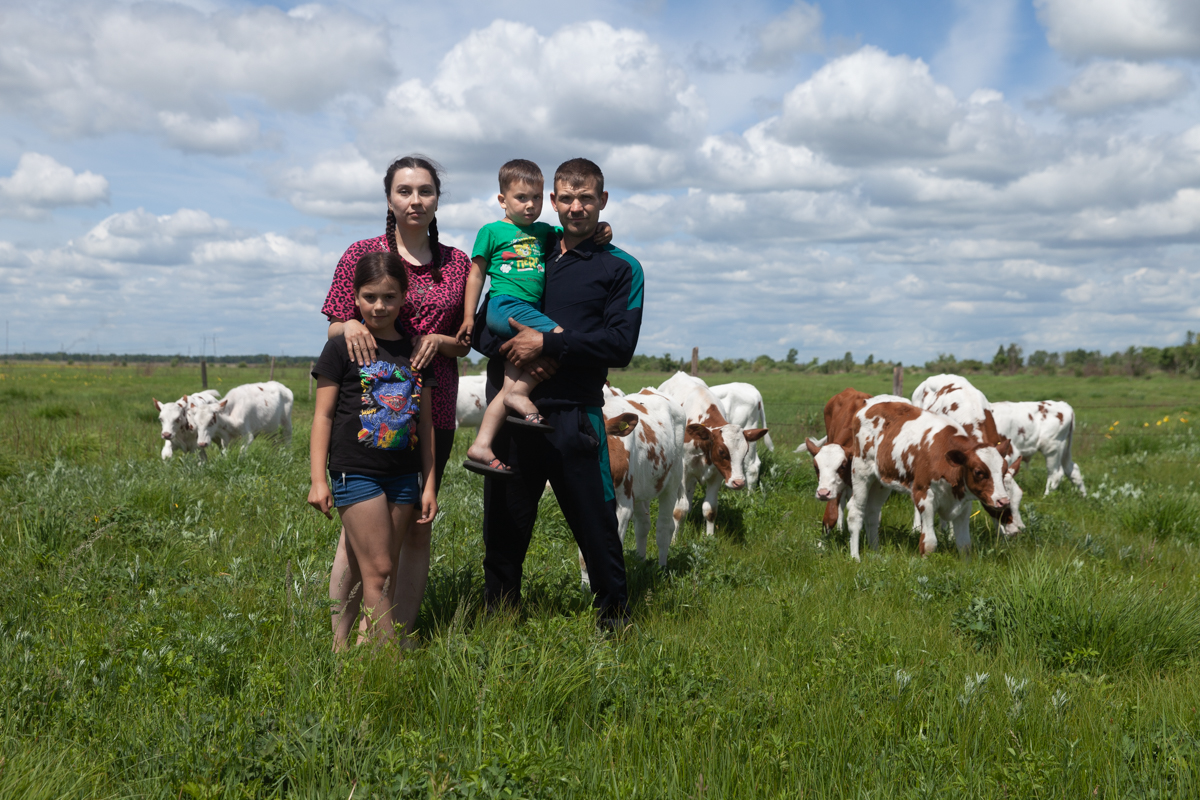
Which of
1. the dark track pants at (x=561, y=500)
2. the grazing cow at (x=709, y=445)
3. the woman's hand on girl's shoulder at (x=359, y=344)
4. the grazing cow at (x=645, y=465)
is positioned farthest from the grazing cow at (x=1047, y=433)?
the woman's hand on girl's shoulder at (x=359, y=344)

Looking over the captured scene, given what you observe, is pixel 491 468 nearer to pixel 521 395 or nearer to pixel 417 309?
pixel 521 395

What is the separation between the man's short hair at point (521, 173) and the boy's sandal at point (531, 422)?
4.41ft

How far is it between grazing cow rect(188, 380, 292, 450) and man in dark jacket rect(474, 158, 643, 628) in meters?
11.5

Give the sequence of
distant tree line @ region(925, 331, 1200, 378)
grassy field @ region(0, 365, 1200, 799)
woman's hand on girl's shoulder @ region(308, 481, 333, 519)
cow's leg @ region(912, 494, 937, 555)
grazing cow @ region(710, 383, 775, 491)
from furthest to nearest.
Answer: distant tree line @ region(925, 331, 1200, 378) < grazing cow @ region(710, 383, 775, 491) < cow's leg @ region(912, 494, 937, 555) < woman's hand on girl's shoulder @ region(308, 481, 333, 519) < grassy field @ region(0, 365, 1200, 799)

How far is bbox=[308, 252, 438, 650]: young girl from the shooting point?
393cm

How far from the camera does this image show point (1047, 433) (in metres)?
13.5

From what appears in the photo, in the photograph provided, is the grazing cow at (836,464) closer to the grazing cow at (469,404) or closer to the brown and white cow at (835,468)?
the brown and white cow at (835,468)

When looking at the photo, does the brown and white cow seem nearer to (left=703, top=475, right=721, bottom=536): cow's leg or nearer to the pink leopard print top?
(left=703, top=475, right=721, bottom=536): cow's leg

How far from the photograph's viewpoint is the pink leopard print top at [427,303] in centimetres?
417

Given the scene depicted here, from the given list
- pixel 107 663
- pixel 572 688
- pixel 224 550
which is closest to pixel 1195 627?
pixel 572 688

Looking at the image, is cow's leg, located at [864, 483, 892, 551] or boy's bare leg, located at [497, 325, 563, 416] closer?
boy's bare leg, located at [497, 325, 563, 416]

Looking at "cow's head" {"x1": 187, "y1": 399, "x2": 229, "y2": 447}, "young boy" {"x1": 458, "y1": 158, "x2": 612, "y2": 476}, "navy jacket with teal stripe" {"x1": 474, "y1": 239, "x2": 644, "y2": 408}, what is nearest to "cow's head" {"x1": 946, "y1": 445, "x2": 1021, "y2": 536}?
"navy jacket with teal stripe" {"x1": 474, "y1": 239, "x2": 644, "y2": 408}

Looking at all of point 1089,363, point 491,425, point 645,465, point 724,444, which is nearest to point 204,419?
point 724,444

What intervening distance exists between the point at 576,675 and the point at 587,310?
79.6 inches
